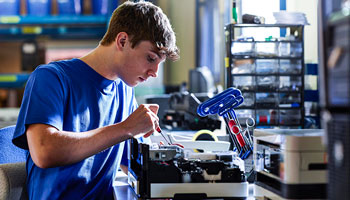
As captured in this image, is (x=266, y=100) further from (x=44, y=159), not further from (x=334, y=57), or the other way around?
(x=334, y=57)

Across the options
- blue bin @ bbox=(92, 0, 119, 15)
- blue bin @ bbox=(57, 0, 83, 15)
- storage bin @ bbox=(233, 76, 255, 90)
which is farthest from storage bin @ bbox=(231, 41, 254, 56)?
blue bin @ bbox=(57, 0, 83, 15)

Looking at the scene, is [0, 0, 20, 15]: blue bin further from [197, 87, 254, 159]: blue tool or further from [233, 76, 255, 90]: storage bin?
[197, 87, 254, 159]: blue tool

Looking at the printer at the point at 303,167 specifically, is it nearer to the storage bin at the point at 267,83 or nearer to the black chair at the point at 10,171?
the black chair at the point at 10,171

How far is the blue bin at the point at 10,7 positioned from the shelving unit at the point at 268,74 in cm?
279

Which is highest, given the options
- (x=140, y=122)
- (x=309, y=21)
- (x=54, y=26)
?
(x=54, y=26)

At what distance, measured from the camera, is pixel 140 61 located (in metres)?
1.49

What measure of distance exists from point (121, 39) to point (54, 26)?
10.3 feet

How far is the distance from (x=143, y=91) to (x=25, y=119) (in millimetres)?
3079

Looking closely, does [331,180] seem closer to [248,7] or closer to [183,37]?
[248,7]

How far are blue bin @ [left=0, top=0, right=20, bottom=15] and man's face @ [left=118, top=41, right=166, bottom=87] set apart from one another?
3136mm

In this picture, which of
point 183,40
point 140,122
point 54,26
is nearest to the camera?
point 140,122

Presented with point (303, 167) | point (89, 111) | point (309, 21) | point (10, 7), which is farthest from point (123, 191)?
point (10, 7)

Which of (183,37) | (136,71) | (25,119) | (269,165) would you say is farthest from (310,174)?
(183,37)

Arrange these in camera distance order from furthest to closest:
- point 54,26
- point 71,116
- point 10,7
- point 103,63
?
point 54,26, point 10,7, point 103,63, point 71,116
